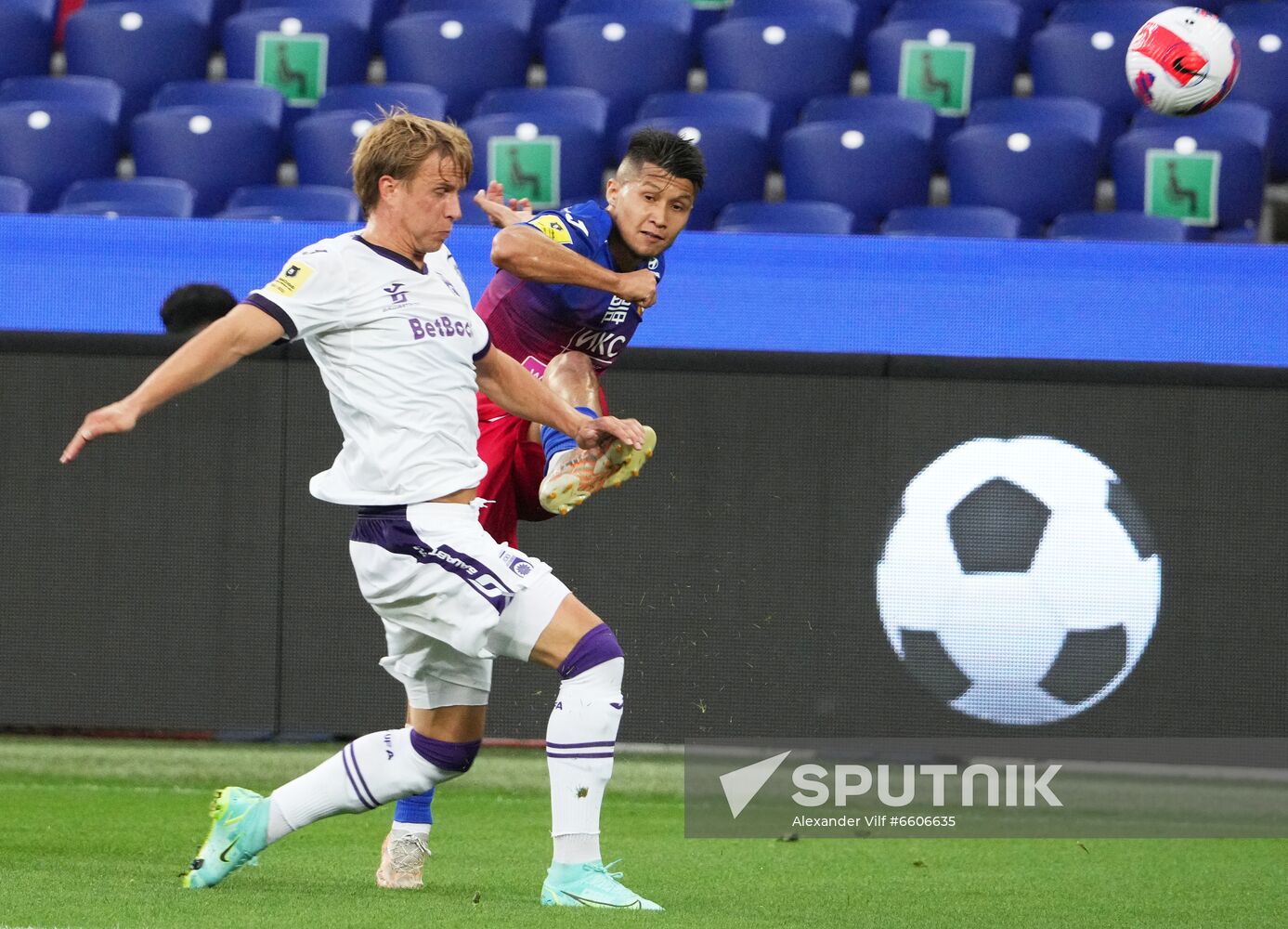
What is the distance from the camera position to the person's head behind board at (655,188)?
493cm

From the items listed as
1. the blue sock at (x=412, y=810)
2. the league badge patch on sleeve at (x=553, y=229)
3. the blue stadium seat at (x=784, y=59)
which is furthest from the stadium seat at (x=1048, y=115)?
the blue sock at (x=412, y=810)

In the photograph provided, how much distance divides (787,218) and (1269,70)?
3013mm

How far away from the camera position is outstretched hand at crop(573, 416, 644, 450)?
172 inches

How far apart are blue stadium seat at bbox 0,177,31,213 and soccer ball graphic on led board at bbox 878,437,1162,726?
505cm

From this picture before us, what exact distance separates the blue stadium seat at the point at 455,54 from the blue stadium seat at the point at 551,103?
1.57 ft

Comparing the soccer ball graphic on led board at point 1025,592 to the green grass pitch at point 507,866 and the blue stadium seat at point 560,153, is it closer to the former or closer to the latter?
the green grass pitch at point 507,866

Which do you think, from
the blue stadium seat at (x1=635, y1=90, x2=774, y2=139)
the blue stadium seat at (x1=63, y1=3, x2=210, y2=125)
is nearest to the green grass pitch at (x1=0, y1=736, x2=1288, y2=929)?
the blue stadium seat at (x1=635, y1=90, x2=774, y2=139)

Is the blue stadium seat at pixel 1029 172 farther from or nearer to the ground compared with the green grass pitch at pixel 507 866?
farther from the ground

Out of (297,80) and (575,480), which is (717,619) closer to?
(575,480)

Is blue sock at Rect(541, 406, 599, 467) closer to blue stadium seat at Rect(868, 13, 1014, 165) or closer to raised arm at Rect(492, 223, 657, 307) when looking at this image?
raised arm at Rect(492, 223, 657, 307)

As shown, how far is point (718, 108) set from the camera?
9.86m

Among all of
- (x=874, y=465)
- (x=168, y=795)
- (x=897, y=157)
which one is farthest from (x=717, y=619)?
(x=897, y=157)

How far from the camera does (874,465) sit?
666cm

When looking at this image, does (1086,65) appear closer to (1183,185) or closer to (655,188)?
(1183,185)
